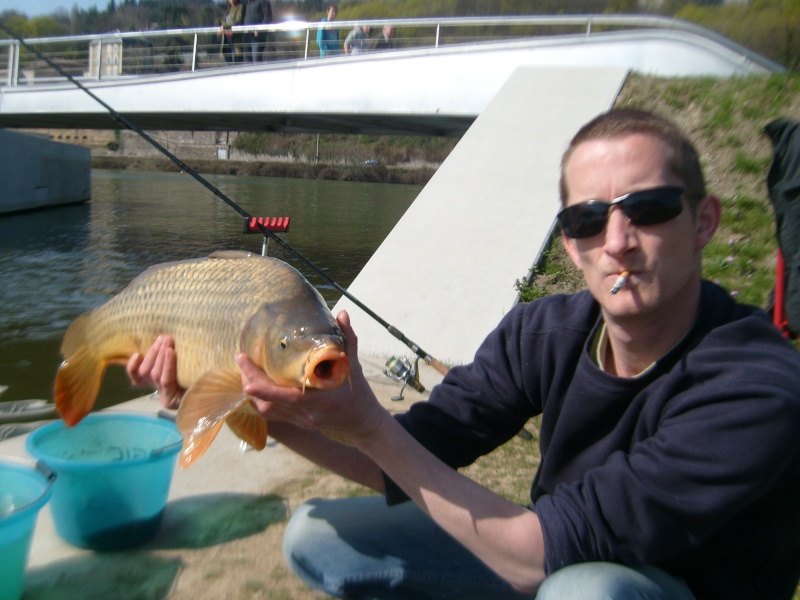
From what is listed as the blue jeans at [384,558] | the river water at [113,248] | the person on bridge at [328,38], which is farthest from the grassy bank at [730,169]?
the person on bridge at [328,38]

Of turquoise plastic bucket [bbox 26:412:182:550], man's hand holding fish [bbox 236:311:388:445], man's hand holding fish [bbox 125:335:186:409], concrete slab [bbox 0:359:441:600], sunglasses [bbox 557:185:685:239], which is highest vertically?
sunglasses [bbox 557:185:685:239]

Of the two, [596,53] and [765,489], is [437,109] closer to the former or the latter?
[596,53]

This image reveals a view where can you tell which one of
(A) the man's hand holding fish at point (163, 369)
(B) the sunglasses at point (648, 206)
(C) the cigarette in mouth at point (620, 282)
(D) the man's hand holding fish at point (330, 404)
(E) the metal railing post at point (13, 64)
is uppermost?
(E) the metal railing post at point (13, 64)

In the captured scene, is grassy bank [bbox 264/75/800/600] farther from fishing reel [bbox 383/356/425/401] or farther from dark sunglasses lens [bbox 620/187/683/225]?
dark sunglasses lens [bbox 620/187/683/225]

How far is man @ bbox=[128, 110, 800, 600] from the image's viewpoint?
1.53 metres

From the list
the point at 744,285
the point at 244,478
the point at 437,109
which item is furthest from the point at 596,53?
the point at 244,478

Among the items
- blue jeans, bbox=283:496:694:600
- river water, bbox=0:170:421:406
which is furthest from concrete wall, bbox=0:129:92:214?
blue jeans, bbox=283:496:694:600

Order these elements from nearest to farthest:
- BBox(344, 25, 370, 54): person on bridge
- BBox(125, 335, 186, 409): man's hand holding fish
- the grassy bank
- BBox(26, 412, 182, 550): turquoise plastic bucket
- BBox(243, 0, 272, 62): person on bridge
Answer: BBox(125, 335, 186, 409): man's hand holding fish < BBox(26, 412, 182, 550): turquoise plastic bucket < the grassy bank < BBox(344, 25, 370, 54): person on bridge < BBox(243, 0, 272, 62): person on bridge

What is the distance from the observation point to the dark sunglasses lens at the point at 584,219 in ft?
5.89

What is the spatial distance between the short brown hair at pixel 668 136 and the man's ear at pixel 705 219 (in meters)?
0.03

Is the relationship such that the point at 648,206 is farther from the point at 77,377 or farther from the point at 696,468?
the point at 77,377

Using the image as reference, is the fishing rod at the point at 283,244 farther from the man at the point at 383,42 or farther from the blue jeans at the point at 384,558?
the man at the point at 383,42

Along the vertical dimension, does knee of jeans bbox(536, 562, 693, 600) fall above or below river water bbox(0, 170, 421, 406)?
above

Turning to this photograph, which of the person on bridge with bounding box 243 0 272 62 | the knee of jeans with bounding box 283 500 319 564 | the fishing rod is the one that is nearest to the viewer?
the knee of jeans with bounding box 283 500 319 564
